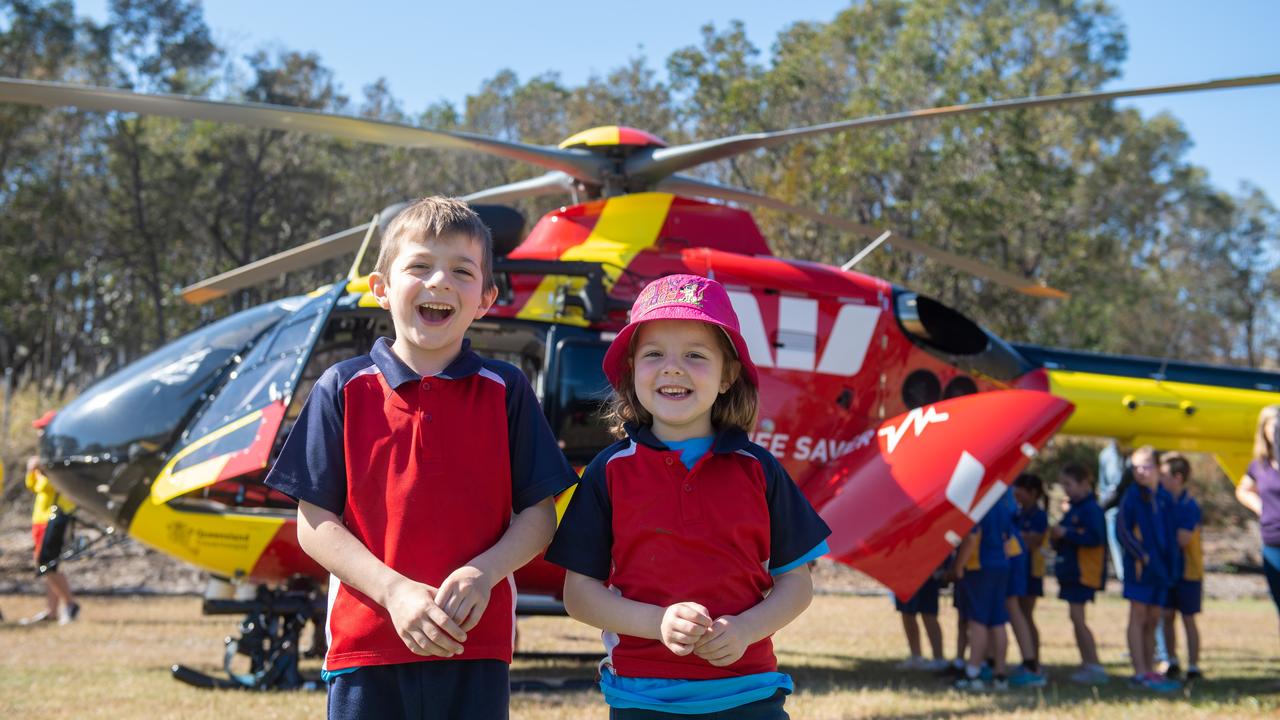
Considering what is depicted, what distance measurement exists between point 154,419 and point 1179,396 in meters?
6.69

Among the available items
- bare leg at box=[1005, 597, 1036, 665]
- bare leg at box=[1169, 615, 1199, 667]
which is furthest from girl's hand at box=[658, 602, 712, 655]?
bare leg at box=[1169, 615, 1199, 667]

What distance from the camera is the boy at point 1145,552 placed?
7.37 meters

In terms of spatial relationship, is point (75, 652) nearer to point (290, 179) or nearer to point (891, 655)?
point (891, 655)

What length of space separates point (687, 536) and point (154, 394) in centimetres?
493

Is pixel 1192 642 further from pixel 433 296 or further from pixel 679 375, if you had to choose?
pixel 433 296

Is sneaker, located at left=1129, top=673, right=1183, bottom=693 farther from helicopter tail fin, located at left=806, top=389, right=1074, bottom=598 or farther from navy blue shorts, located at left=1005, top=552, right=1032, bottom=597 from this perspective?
helicopter tail fin, located at left=806, top=389, right=1074, bottom=598

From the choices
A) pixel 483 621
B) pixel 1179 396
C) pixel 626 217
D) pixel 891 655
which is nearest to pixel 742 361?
pixel 483 621

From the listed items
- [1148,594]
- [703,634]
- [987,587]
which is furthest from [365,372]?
[1148,594]

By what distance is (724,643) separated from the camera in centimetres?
214

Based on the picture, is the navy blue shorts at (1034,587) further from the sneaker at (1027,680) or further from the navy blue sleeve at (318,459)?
the navy blue sleeve at (318,459)

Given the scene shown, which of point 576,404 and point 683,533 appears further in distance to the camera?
point 576,404

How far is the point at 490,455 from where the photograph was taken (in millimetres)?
2262

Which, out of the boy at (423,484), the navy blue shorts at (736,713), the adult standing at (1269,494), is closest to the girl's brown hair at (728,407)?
the boy at (423,484)

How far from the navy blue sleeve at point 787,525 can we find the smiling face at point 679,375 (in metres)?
0.17
